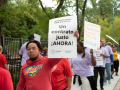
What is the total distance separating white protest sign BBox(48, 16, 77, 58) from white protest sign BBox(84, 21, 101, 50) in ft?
6.74

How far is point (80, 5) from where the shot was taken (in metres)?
18.1

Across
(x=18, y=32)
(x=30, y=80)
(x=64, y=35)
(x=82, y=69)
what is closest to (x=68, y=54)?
(x=64, y=35)

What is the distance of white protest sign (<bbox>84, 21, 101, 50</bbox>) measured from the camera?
5.02 m

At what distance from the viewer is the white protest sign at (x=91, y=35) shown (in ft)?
16.5

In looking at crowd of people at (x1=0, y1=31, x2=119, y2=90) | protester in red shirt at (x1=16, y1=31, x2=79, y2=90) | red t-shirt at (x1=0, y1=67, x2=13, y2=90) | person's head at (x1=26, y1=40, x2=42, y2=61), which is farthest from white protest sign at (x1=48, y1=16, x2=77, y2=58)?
red t-shirt at (x1=0, y1=67, x2=13, y2=90)

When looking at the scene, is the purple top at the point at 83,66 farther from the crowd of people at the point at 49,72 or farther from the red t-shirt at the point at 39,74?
the red t-shirt at the point at 39,74

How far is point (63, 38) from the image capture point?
292cm

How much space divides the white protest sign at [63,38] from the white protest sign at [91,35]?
6.74 ft

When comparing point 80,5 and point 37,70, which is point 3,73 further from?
point 80,5

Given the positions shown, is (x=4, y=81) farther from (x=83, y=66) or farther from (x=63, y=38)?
(x=83, y=66)

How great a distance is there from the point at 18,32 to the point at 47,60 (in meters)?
18.3

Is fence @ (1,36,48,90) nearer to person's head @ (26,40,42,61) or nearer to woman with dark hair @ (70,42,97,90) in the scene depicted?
woman with dark hair @ (70,42,97,90)

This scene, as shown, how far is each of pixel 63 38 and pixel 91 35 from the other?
7.98 ft

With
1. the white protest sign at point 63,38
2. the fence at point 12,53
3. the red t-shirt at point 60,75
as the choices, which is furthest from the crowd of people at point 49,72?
the fence at point 12,53
